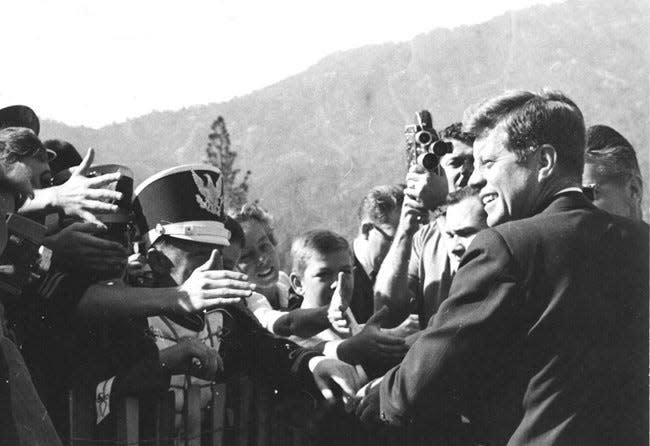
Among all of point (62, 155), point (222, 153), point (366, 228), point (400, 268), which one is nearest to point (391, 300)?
point (400, 268)

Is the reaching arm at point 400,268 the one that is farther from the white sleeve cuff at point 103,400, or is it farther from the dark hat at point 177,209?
the white sleeve cuff at point 103,400

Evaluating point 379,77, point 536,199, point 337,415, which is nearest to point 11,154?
point 337,415

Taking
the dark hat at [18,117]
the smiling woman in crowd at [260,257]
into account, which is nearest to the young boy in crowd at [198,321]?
the dark hat at [18,117]

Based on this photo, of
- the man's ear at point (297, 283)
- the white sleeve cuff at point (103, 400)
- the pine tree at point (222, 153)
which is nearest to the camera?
the white sleeve cuff at point (103, 400)

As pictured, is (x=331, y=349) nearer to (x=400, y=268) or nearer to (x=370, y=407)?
(x=400, y=268)

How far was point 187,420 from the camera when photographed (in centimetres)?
380

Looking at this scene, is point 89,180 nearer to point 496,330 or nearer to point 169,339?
point 169,339

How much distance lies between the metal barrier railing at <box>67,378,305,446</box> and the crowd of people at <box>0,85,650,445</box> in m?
0.04

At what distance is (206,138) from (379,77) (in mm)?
4938

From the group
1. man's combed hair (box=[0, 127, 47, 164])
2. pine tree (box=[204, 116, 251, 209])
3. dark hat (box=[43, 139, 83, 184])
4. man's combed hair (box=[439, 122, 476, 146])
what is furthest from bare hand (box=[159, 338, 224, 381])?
pine tree (box=[204, 116, 251, 209])

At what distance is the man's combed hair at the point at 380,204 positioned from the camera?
5.91m

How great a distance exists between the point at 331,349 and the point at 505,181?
1495mm

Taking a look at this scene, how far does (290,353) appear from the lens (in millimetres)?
4359

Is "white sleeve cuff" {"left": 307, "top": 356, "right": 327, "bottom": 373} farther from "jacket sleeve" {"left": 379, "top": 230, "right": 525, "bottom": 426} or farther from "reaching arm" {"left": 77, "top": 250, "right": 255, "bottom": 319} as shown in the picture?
"jacket sleeve" {"left": 379, "top": 230, "right": 525, "bottom": 426}
